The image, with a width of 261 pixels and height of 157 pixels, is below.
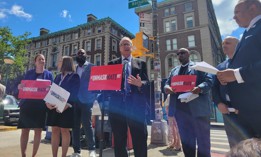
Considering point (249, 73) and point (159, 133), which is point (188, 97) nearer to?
point (249, 73)

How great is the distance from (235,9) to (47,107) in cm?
351

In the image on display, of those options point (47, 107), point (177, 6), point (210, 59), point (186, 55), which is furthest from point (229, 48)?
point (177, 6)

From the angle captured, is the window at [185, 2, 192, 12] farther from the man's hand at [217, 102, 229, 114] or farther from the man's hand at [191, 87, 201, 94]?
the man's hand at [217, 102, 229, 114]

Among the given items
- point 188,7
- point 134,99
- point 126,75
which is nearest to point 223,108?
point 134,99

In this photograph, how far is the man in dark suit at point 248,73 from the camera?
5.87 feet

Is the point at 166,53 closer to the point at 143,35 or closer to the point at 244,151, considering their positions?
the point at 143,35

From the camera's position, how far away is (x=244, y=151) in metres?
0.82

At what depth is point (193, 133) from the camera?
10.0 feet

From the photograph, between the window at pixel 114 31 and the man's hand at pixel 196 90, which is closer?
the man's hand at pixel 196 90

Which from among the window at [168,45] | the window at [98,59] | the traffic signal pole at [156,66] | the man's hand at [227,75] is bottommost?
the man's hand at [227,75]

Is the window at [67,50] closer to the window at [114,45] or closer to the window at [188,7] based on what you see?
the window at [114,45]

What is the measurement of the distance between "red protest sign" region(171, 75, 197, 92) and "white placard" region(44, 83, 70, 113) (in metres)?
1.79

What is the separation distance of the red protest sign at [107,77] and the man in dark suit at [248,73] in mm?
1214

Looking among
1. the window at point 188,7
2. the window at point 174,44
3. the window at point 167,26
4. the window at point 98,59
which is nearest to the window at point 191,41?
the window at point 174,44
